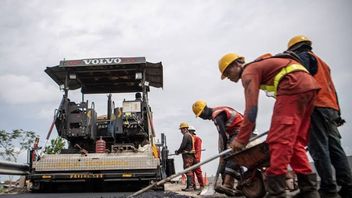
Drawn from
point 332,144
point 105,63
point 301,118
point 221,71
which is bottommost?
point 332,144

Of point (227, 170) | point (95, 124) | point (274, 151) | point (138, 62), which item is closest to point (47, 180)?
point (95, 124)

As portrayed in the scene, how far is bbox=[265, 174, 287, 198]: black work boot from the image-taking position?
2492 mm

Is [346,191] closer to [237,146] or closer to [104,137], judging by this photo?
[237,146]

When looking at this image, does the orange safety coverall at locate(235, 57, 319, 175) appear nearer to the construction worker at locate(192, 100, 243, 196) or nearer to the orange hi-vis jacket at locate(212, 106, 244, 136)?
the construction worker at locate(192, 100, 243, 196)

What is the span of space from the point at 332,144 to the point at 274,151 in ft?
3.27

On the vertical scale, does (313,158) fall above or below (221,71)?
below

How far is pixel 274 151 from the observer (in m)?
2.50

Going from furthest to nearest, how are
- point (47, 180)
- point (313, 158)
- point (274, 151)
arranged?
point (47, 180) → point (313, 158) → point (274, 151)

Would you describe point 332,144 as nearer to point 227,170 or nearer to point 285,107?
point 285,107

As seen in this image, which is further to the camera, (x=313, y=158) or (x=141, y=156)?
(x=141, y=156)

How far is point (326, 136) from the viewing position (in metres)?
3.07

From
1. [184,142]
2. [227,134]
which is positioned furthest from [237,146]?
[184,142]

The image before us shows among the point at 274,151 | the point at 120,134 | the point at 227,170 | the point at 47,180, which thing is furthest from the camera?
the point at 120,134

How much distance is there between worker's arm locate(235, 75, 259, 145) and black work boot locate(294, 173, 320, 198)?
63 cm
